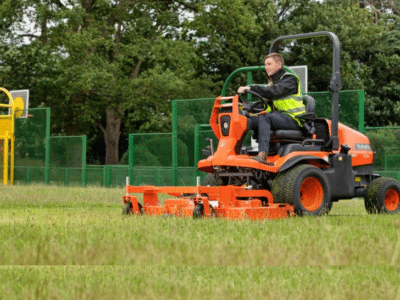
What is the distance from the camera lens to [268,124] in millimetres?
10055

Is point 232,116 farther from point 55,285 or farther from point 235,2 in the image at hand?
point 235,2

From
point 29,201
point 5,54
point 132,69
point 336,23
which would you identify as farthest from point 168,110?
point 29,201

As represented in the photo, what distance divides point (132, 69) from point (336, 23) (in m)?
9.09

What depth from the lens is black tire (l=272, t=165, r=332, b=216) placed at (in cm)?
985

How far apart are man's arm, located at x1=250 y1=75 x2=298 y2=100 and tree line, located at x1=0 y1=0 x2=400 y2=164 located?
2095 cm

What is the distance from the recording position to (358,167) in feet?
37.5

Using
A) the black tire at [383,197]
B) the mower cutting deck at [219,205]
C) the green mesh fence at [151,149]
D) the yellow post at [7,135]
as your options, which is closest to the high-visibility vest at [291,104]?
the mower cutting deck at [219,205]

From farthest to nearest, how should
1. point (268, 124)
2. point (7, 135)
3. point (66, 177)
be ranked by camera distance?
→ point (66, 177) → point (7, 135) → point (268, 124)

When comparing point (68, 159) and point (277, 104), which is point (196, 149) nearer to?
point (68, 159)

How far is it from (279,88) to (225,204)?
1.68m

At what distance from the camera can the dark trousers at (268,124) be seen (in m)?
10.0

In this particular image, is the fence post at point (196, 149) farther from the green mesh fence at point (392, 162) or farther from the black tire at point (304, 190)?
the black tire at point (304, 190)

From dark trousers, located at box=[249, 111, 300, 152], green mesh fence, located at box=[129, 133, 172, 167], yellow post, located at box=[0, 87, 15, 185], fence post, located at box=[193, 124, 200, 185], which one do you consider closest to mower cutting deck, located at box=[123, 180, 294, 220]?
dark trousers, located at box=[249, 111, 300, 152]

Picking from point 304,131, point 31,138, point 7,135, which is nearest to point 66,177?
point 31,138
